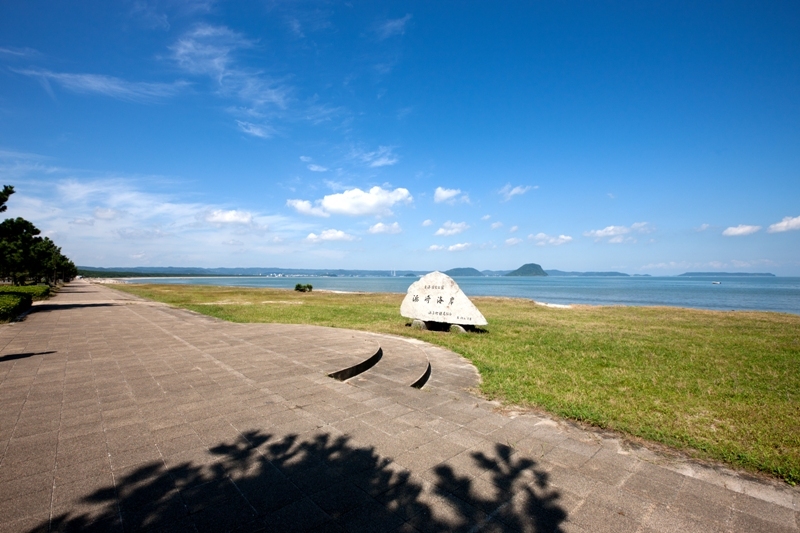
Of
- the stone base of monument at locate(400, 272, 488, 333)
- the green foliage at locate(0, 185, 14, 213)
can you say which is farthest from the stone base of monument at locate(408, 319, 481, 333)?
the green foliage at locate(0, 185, 14, 213)

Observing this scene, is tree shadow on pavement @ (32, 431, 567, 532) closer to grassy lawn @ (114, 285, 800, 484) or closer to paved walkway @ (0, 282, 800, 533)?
paved walkway @ (0, 282, 800, 533)

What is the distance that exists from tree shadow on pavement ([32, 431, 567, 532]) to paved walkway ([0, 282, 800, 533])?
1 cm

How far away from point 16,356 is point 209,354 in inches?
155

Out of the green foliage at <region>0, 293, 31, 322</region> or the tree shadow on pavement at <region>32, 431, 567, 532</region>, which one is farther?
the green foliage at <region>0, 293, 31, 322</region>

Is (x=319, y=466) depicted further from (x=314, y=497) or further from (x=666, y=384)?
(x=666, y=384)

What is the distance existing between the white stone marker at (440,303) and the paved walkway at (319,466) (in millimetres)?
5613

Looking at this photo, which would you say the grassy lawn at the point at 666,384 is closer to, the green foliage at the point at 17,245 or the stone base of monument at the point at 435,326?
the stone base of monument at the point at 435,326

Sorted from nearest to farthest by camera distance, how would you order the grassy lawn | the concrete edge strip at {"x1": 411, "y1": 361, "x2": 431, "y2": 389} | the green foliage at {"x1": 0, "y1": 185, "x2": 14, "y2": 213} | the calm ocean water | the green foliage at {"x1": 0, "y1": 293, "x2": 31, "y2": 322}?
the grassy lawn, the concrete edge strip at {"x1": 411, "y1": 361, "x2": 431, "y2": 389}, the green foliage at {"x1": 0, "y1": 293, "x2": 31, "y2": 322}, the green foliage at {"x1": 0, "y1": 185, "x2": 14, "y2": 213}, the calm ocean water

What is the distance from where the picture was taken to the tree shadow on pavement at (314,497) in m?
2.45

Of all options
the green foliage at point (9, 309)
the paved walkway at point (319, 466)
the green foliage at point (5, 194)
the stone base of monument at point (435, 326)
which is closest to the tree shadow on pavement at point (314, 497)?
the paved walkway at point (319, 466)

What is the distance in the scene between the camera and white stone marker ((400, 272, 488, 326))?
1128 centimetres

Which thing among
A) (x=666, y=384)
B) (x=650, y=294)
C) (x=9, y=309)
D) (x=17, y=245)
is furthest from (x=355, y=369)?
(x=650, y=294)

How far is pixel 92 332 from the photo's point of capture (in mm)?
10383

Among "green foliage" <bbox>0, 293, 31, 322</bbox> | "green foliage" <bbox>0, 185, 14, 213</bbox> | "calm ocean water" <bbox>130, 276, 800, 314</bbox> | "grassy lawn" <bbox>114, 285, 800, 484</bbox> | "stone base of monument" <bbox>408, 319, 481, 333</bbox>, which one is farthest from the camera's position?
"calm ocean water" <bbox>130, 276, 800, 314</bbox>
